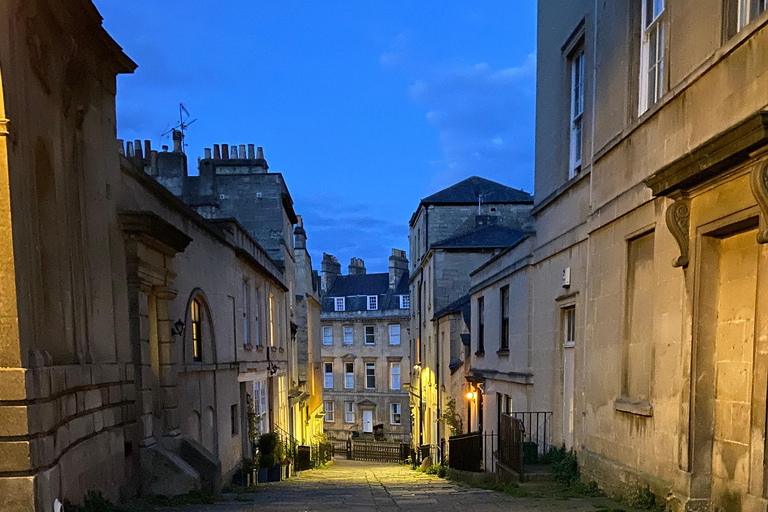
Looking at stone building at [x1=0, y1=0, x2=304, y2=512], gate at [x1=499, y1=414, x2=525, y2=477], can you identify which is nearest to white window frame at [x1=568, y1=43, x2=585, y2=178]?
gate at [x1=499, y1=414, x2=525, y2=477]

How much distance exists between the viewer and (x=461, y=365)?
18641 millimetres

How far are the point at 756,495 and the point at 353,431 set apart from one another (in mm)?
38624

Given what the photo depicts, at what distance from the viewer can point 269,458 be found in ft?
46.8

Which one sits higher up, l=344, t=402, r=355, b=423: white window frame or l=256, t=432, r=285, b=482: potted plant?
l=344, t=402, r=355, b=423: white window frame

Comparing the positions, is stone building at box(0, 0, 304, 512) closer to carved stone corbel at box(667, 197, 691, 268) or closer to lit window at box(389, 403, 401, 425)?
carved stone corbel at box(667, 197, 691, 268)

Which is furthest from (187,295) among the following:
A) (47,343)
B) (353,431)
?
(353,431)

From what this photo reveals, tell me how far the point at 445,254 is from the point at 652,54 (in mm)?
17100

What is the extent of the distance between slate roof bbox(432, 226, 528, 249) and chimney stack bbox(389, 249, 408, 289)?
63.5 feet

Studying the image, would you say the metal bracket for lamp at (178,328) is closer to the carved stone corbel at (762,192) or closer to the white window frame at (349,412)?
the carved stone corbel at (762,192)

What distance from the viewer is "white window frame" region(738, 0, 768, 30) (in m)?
4.83

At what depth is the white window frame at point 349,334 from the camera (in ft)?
138

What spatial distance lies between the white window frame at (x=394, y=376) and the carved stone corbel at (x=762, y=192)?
123 feet

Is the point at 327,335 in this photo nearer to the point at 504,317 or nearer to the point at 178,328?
the point at 504,317

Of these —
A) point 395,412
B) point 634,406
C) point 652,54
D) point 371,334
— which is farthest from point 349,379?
point 652,54
